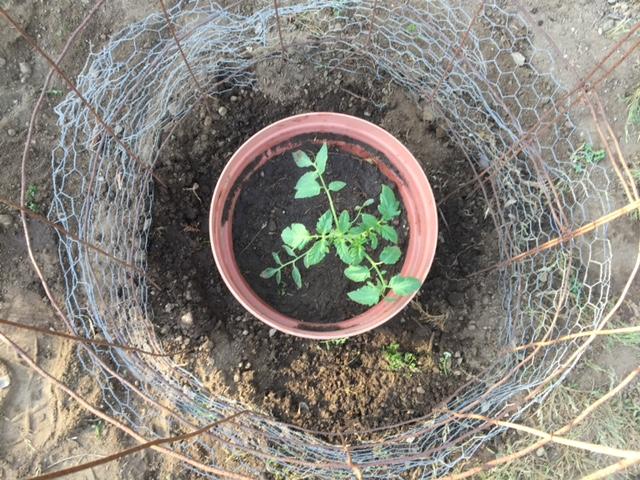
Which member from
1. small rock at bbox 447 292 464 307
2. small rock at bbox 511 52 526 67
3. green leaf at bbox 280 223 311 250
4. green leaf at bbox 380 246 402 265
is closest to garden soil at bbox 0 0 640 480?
small rock at bbox 447 292 464 307

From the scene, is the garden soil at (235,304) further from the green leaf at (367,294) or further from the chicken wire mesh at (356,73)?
the green leaf at (367,294)

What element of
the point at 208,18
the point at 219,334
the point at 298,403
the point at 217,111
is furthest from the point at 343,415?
the point at 208,18

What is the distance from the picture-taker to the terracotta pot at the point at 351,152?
6.34 feet

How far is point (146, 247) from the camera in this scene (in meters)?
2.24

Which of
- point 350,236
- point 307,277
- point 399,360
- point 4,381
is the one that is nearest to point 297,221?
point 307,277

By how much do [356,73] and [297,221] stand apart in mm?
753

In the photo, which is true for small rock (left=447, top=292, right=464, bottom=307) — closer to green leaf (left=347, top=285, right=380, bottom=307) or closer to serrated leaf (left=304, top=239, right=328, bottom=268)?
green leaf (left=347, top=285, right=380, bottom=307)

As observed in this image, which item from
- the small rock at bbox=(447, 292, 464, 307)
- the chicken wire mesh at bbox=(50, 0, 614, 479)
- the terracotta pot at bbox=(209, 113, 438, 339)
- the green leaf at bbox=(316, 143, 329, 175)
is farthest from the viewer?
the small rock at bbox=(447, 292, 464, 307)

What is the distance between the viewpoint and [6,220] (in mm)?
2223

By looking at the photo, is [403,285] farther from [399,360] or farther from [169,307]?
[169,307]

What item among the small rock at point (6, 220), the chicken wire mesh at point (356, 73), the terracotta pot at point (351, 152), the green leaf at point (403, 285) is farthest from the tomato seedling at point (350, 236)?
the small rock at point (6, 220)

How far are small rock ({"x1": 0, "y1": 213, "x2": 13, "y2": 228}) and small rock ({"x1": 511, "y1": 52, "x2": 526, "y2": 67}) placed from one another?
2.35 metres

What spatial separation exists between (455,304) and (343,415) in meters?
0.68

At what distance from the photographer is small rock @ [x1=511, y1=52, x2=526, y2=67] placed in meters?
2.34
